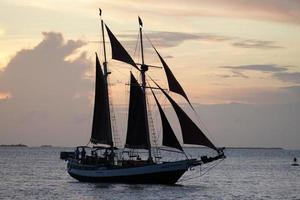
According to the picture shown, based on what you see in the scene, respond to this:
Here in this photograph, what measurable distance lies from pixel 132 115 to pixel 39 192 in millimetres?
10904

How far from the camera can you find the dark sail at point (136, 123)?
67.4m

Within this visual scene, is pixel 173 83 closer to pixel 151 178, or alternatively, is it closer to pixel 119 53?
pixel 119 53

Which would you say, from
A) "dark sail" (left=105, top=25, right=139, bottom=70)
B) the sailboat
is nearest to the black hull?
the sailboat

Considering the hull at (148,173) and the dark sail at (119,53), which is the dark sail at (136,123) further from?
the dark sail at (119,53)

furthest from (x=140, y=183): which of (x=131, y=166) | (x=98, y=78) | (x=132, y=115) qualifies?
(x=98, y=78)

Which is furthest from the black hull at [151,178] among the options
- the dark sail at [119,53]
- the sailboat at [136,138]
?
the dark sail at [119,53]

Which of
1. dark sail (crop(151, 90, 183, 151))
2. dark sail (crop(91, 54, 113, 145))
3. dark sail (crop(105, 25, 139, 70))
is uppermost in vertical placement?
dark sail (crop(105, 25, 139, 70))

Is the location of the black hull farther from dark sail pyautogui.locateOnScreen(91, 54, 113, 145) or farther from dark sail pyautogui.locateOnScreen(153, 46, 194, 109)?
dark sail pyautogui.locateOnScreen(153, 46, 194, 109)

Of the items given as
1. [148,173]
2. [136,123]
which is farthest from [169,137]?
[136,123]

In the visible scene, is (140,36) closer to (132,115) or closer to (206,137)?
(132,115)

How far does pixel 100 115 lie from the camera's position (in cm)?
7069

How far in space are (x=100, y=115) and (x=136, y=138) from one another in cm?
512

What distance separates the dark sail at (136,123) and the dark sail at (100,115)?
10.4 feet

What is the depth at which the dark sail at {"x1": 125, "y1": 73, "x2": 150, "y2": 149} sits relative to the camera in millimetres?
67438
